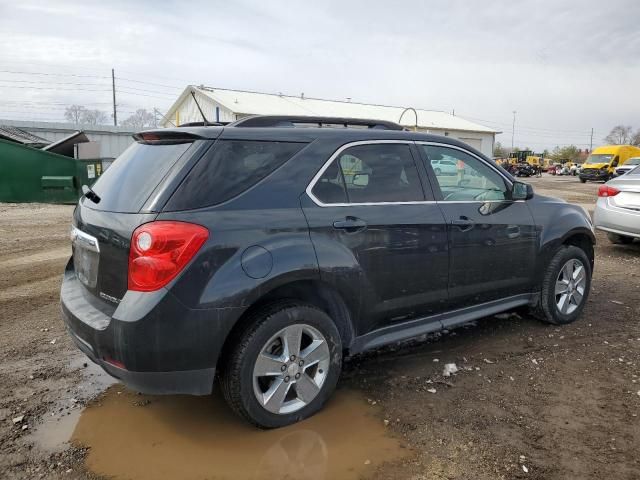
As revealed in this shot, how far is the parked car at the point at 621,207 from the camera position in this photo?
25.0 ft

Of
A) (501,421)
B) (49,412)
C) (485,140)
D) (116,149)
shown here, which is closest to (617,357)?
(501,421)

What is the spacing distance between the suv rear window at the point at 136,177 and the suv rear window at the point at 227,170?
0.59 feet

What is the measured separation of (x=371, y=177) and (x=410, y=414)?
1557 mm

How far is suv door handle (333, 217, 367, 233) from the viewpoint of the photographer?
3156 millimetres

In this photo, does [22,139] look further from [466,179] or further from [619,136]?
[619,136]

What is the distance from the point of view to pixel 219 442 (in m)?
2.92

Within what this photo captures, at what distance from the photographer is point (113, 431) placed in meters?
3.05

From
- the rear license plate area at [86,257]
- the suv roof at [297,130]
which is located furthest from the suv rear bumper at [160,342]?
the suv roof at [297,130]

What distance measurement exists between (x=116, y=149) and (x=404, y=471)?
23.3 m

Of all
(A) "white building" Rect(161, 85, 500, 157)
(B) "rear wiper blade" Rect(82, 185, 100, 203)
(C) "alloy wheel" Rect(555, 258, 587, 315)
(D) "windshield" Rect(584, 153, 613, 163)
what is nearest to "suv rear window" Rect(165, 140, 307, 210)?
(B) "rear wiper blade" Rect(82, 185, 100, 203)

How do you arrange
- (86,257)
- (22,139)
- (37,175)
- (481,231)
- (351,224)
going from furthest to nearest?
(22,139) < (37,175) < (481,231) < (351,224) < (86,257)

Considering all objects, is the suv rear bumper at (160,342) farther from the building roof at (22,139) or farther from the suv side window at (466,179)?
the building roof at (22,139)

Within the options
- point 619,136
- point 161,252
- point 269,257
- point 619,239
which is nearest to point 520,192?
point 269,257

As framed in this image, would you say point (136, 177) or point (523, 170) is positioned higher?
point (523, 170)
